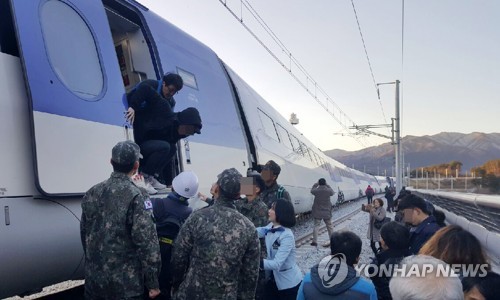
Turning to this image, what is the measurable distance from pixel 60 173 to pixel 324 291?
2.20 m

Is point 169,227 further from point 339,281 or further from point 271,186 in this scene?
point 271,186

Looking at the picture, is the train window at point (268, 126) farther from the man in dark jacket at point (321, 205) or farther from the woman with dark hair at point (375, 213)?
the woman with dark hair at point (375, 213)

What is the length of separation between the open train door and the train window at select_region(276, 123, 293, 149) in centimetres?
917

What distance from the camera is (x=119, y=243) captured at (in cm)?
331

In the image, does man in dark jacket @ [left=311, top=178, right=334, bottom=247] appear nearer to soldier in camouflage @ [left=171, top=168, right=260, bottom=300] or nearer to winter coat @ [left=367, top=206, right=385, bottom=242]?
winter coat @ [left=367, top=206, right=385, bottom=242]

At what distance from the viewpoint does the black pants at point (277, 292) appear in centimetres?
417

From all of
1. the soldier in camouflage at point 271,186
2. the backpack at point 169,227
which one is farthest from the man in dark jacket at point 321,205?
the backpack at point 169,227

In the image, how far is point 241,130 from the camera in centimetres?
852

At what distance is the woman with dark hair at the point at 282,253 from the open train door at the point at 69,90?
1583 millimetres

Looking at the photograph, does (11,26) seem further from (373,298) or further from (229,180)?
(373,298)

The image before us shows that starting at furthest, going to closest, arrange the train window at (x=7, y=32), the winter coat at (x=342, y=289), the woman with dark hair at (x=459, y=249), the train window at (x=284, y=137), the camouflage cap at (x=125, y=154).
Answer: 1. the train window at (x=284, y=137)
2. the train window at (x=7, y=32)
3. the camouflage cap at (x=125, y=154)
4. the woman with dark hair at (x=459, y=249)
5. the winter coat at (x=342, y=289)

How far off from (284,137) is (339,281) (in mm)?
11550

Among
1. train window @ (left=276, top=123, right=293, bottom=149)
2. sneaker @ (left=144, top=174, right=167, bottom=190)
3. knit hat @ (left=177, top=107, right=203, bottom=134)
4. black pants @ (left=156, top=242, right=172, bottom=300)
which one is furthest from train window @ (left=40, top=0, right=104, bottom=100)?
train window @ (left=276, top=123, right=293, bottom=149)

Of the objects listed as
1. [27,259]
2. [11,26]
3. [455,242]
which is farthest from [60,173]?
[455,242]
